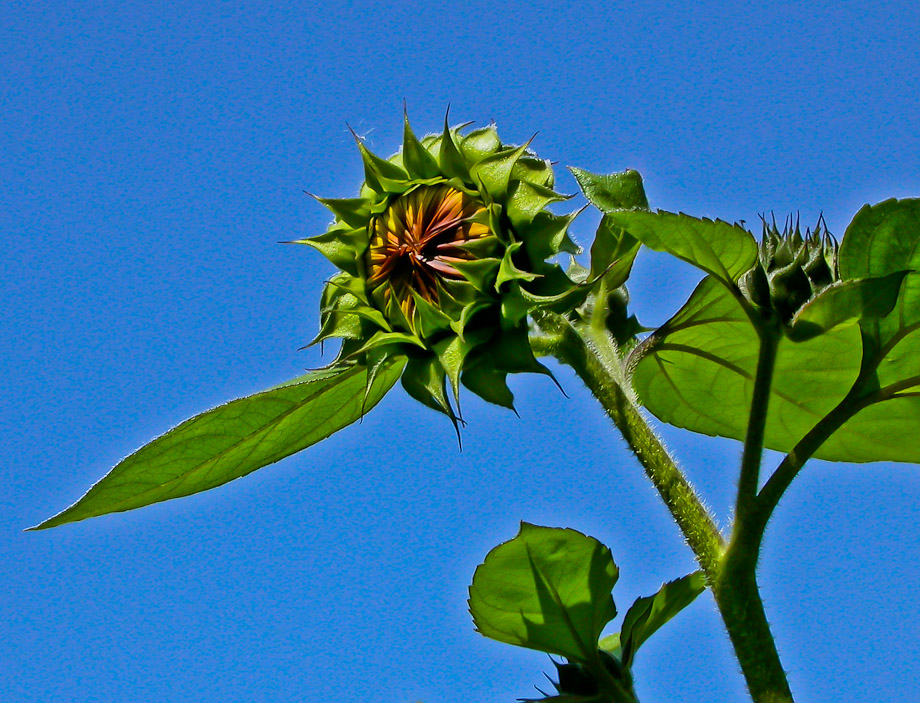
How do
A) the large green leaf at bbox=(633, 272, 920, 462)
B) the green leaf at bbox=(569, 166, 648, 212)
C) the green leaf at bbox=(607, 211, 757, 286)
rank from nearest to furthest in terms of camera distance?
1. the green leaf at bbox=(607, 211, 757, 286)
2. the green leaf at bbox=(569, 166, 648, 212)
3. the large green leaf at bbox=(633, 272, 920, 462)

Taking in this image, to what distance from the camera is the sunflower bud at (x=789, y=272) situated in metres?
1.99

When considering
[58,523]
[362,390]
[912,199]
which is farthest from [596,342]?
[58,523]

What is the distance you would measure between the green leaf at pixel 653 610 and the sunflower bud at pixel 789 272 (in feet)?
1.94

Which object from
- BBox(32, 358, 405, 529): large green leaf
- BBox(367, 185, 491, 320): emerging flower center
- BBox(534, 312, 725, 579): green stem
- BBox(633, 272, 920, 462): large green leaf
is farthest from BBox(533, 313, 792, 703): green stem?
BBox(32, 358, 405, 529): large green leaf

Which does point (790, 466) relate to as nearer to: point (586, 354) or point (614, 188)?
point (586, 354)

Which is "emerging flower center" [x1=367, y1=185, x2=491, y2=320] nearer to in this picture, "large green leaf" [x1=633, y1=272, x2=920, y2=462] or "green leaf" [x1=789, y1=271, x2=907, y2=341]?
"large green leaf" [x1=633, y1=272, x2=920, y2=462]

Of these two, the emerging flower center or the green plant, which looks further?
the emerging flower center

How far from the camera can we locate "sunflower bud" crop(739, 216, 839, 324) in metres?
1.99

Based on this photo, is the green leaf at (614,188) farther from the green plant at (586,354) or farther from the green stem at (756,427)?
the green stem at (756,427)

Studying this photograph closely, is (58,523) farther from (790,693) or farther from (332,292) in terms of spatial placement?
(790,693)

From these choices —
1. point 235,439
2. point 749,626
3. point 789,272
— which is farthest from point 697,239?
point 235,439

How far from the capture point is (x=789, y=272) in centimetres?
198

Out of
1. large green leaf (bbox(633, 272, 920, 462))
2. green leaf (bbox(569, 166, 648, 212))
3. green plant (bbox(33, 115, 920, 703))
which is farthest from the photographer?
large green leaf (bbox(633, 272, 920, 462))

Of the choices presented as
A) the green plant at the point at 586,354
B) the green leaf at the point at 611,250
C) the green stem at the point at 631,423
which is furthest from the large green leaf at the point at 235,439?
the green leaf at the point at 611,250
